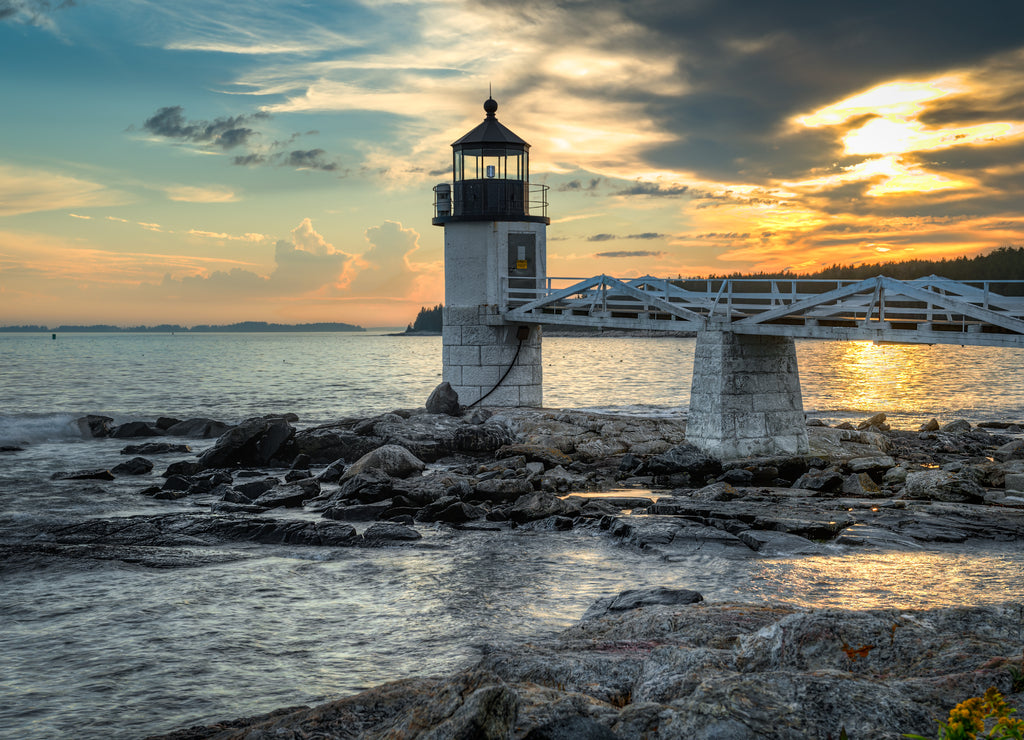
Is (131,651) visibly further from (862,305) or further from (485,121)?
(485,121)

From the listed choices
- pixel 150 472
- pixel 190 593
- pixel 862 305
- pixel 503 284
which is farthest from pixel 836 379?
pixel 190 593

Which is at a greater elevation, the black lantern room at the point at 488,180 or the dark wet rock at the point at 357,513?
the black lantern room at the point at 488,180

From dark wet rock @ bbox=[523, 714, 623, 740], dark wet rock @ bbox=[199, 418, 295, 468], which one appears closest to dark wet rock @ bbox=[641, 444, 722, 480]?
dark wet rock @ bbox=[199, 418, 295, 468]

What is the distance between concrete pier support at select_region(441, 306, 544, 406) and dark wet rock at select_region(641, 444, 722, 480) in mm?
9370

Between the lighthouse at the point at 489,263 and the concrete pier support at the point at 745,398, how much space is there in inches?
364

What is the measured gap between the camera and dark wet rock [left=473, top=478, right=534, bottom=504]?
1616 centimetres

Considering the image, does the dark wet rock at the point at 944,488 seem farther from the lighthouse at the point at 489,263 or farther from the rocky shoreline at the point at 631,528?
the lighthouse at the point at 489,263

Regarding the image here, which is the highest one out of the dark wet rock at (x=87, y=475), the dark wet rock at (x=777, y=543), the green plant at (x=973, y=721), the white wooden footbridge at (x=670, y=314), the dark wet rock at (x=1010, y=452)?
the white wooden footbridge at (x=670, y=314)

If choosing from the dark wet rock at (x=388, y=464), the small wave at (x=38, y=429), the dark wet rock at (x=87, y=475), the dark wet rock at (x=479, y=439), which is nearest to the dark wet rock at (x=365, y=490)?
the dark wet rock at (x=388, y=464)

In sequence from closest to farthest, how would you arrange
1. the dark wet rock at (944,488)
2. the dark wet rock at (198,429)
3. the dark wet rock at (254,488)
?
the dark wet rock at (944,488) → the dark wet rock at (254,488) → the dark wet rock at (198,429)

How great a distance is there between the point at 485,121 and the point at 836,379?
144 feet

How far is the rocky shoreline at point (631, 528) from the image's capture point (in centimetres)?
428

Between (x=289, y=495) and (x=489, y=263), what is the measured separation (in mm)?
12886

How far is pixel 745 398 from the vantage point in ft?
62.2
